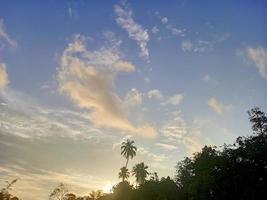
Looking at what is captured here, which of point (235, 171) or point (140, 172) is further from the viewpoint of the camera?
point (140, 172)

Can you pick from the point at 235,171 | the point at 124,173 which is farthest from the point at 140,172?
the point at 235,171

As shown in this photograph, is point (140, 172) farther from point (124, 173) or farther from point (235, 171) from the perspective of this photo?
point (235, 171)

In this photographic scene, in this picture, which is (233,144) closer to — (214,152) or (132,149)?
(214,152)

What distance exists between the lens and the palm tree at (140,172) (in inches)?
4643

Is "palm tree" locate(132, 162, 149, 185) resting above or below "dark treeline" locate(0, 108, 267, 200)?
above

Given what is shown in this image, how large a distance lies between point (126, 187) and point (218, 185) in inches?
1313

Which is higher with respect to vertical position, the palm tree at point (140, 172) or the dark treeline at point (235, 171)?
the palm tree at point (140, 172)

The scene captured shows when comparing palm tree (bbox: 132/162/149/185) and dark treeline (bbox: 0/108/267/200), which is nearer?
dark treeline (bbox: 0/108/267/200)

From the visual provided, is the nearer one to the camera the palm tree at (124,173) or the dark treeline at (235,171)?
the dark treeline at (235,171)

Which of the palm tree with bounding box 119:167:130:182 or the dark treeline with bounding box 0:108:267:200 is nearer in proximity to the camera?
the dark treeline with bounding box 0:108:267:200

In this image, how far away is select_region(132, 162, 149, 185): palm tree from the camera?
117944mm

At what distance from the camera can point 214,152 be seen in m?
72.2

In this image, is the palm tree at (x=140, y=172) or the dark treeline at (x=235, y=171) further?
the palm tree at (x=140, y=172)

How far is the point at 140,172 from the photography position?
119000 mm
